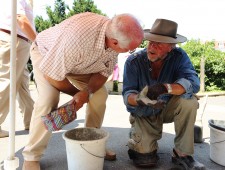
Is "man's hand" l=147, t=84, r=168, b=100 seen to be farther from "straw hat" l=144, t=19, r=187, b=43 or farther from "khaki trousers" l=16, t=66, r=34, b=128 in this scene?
"khaki trousers" l=16, t=66, r=34, b=128

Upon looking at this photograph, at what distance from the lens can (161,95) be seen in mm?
2299

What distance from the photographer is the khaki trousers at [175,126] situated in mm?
2270

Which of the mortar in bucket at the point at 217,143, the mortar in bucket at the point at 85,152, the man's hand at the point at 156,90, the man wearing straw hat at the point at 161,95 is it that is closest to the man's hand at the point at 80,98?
the mortar in bucket at the point at 85,152

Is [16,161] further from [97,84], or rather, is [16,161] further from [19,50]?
[19,50]

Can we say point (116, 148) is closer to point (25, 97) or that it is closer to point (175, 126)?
point (175, 126)

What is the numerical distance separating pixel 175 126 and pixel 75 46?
3.61 feet

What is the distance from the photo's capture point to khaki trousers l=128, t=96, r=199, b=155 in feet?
7.45

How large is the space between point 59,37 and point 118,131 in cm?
188

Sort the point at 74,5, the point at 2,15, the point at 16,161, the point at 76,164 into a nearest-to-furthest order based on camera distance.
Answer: the point at 16,161, the point at 76,164, the point at 2,15, the point at 74,5

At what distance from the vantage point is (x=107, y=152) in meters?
2.55

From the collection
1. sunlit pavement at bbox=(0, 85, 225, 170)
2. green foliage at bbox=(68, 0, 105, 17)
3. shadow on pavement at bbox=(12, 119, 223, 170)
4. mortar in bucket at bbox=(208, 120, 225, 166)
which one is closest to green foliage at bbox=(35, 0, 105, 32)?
green foliage at bbox=(68, 0, 105, 17)

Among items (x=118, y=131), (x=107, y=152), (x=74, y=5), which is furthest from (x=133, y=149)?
(x=74, y=5)

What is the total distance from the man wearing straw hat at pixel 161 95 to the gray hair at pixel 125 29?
0.56m

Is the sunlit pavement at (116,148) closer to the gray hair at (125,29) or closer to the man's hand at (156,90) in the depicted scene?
the man's hand at (156,90)
